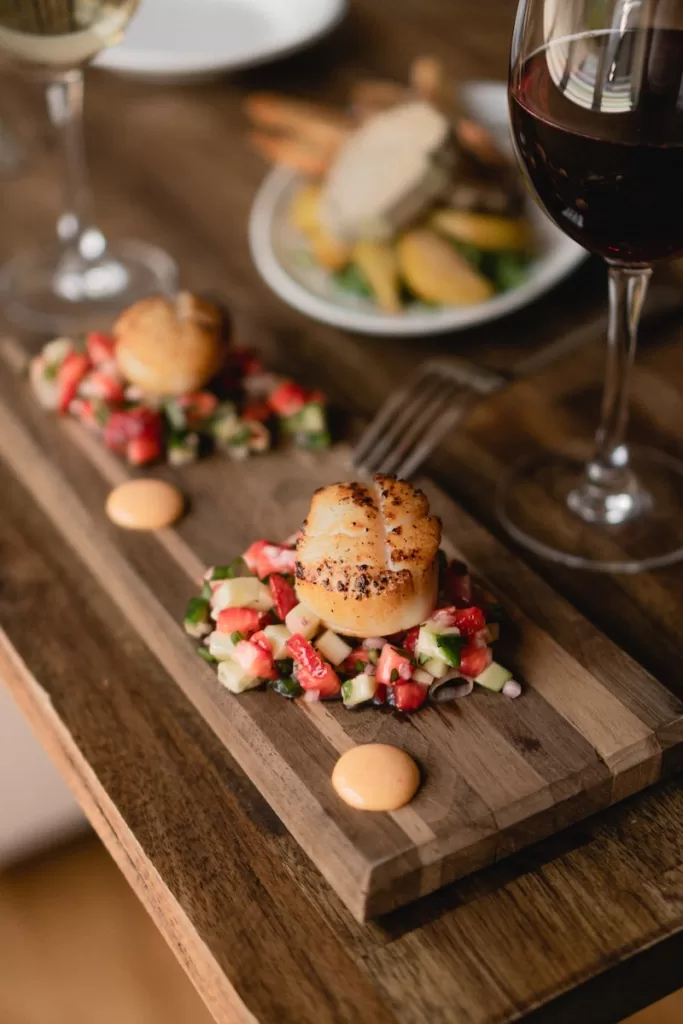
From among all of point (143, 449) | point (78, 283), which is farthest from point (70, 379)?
point (78, 283)

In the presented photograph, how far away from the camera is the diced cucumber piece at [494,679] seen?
106 centimetres

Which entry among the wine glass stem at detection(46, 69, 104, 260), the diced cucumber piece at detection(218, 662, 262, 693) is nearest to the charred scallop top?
the diced cucumber piece at detection(218, 662, 262, 693)

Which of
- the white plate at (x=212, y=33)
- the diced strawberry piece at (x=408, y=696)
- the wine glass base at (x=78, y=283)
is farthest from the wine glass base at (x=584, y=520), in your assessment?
the white plate at (x=212, y=33)

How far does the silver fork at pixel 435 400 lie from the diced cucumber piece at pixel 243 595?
290 mm

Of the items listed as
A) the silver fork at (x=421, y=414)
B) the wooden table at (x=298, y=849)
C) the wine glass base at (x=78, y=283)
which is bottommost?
the wine glass base at (x=78, y=283)

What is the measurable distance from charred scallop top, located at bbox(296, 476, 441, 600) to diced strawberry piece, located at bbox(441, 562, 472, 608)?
0.07 metres

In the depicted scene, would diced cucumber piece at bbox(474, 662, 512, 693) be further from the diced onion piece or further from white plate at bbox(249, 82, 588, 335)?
white plate at bbox(249, 82, 588, 335)

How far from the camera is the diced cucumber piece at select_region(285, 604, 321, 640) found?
1.07m

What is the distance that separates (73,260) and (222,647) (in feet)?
3.02

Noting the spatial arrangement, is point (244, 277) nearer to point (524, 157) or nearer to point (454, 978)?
point (524, 157)

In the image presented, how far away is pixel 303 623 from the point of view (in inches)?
42.0

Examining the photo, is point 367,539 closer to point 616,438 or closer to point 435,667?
point 435,667

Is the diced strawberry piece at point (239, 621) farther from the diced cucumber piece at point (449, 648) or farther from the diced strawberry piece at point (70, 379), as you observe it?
the diced strawberry piece at point (70, 379)

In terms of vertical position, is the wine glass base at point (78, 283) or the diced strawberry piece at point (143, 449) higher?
the diced strawberry piece at point (143, 449)
